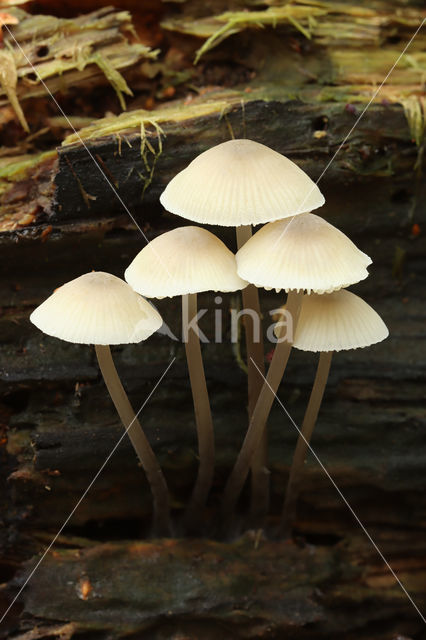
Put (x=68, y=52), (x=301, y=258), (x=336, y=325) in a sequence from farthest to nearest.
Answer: (x=68, y=52)
(x=336, y=325)
(x=301, y=258)

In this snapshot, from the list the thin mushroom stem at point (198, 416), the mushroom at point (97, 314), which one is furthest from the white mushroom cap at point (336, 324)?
the mushroom at point (97, 314)

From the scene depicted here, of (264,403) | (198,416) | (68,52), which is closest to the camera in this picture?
(264,403)

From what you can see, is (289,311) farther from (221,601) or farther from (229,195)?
(221,601)

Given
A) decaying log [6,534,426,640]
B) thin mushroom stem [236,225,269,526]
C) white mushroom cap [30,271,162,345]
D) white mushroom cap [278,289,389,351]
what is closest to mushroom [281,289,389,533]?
white mushroom cap [278,289,389,351]

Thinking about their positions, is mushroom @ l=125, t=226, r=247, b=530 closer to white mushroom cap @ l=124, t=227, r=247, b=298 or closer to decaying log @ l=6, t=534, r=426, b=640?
white mushroom cap @ l=124, t=227, r=247, b=298

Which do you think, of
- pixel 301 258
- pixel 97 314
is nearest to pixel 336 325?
pixel 301 258

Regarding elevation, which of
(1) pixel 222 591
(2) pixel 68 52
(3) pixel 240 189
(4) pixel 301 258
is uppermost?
(2) pixel 68 52

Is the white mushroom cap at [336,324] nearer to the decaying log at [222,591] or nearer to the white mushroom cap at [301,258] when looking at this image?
the white mushroom cap at [301,258]

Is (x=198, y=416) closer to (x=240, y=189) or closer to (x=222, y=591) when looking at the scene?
(x=222, y=591)
